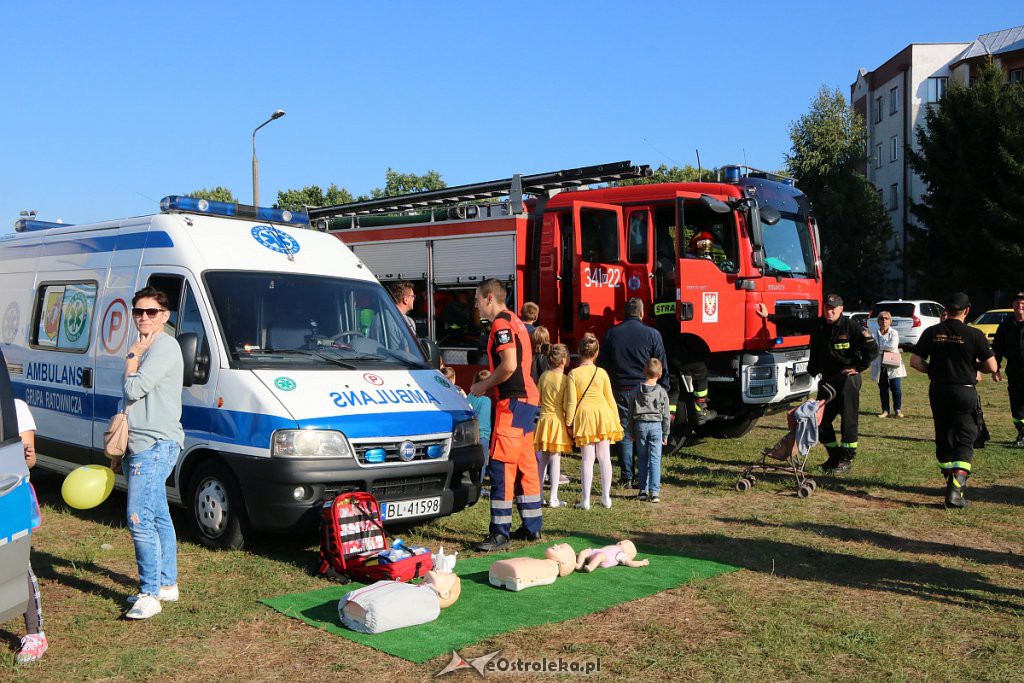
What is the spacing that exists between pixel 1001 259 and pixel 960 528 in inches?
1137

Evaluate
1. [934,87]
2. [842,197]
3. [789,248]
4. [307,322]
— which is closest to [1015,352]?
[789,248]

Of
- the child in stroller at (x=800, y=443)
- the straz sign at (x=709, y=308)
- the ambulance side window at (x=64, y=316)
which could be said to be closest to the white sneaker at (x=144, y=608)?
the ambulance side window at (x=64, y=316)

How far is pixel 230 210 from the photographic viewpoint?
7.93 m

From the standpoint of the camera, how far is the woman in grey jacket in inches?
204

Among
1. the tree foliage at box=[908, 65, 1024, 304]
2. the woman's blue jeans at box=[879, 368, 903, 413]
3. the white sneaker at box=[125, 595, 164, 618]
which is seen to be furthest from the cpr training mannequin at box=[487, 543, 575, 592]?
the tree foliage at box=[908, 65, 1024, 304]

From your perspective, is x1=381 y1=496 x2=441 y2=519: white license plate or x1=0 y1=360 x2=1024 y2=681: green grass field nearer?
x1=0 y1=360 x2=1024 y2=681: green grass field

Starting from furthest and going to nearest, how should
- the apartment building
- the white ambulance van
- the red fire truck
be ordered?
the apartment building
the red fire truck
the white ambulance van

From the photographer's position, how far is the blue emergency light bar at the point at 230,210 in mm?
7594

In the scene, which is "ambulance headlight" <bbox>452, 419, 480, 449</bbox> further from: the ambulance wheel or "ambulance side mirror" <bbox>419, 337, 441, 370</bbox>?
the ambulance wheel

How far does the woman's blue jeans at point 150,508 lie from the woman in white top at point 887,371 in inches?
483

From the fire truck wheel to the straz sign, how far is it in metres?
2.33

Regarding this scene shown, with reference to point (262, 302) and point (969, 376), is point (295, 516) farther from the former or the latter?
point (969, 376)

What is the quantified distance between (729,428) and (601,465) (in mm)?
4736

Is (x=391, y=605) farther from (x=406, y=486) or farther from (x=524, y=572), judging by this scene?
(x=406, y=486)
